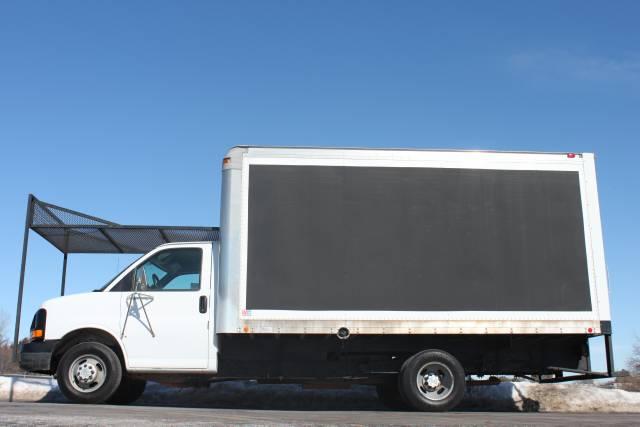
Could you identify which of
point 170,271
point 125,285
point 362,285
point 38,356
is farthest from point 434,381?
point 38,356

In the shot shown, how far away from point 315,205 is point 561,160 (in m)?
3.59

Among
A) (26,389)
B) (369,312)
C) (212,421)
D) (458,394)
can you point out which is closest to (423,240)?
(369,312)

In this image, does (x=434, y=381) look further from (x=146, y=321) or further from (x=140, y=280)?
(x=140, y=280)

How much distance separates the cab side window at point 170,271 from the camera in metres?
9.66

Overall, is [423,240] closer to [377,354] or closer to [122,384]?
[377,354]

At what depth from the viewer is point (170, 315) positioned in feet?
31.2

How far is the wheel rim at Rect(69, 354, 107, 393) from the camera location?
9.40 m

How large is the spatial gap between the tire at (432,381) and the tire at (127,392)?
4.07 metres

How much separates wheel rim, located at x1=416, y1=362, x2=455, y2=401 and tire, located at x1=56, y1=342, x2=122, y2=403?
4116 mm

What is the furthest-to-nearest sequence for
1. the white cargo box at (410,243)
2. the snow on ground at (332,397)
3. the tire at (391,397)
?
the snow on ground at (332,397) → the tire at (391,397) → the white cargo box at (410,243)

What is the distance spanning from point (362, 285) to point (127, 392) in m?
4.11

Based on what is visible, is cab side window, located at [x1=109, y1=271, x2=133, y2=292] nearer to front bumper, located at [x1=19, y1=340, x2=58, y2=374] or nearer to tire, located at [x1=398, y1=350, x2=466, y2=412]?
front bumper, located at [x1=19, y1=340, x2=58, y2=374]

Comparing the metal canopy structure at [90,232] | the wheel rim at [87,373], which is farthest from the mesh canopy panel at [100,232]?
the wheel rim at [87,373]

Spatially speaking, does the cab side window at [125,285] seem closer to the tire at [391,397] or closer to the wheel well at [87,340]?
the wheel well at [87,340]
